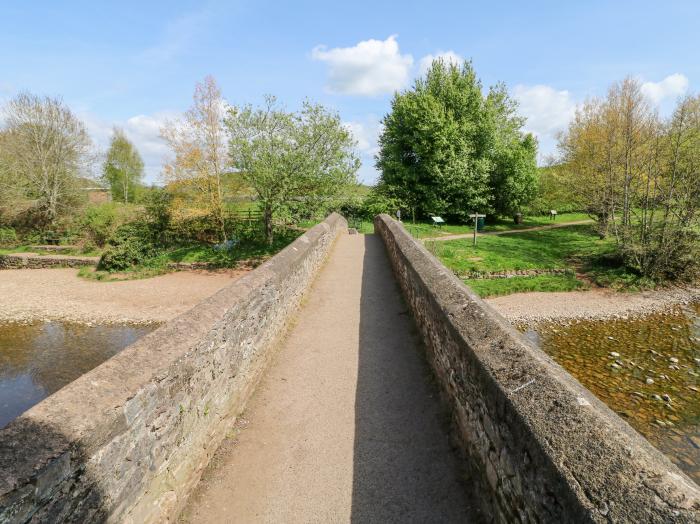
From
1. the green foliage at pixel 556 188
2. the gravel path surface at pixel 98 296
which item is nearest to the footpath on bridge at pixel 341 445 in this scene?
the gravel path surface at pixel 98 296

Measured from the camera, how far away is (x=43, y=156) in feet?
78.7

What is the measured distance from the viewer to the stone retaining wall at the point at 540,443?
1.76 m

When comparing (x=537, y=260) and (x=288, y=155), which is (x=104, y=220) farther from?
(x=537, y=260)

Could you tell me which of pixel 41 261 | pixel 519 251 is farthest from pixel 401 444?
pixel 41 261

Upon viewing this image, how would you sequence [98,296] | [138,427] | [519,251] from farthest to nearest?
[519,251]
[98,296]
[138,427]

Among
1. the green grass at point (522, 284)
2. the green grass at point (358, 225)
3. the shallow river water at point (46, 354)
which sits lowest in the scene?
the shallow river water at point (46, 354)

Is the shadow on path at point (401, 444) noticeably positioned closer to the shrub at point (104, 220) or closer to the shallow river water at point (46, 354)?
the shallow river water at point (46, 354)

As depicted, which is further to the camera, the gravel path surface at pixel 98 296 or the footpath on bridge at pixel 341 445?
the gravel path surface at pixel 98 296

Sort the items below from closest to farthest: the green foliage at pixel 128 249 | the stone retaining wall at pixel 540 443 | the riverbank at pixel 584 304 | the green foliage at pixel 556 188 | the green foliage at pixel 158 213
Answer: the stone retaining wall at pixel 540 443
the riverbank at pixel 584 304
the green foliage at pixel 128 249
the green foliage at pixel 556 188
the green foliage at pixel 158 213

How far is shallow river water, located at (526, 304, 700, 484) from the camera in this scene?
6.61 m

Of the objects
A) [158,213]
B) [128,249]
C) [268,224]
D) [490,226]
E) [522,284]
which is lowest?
[522,284]

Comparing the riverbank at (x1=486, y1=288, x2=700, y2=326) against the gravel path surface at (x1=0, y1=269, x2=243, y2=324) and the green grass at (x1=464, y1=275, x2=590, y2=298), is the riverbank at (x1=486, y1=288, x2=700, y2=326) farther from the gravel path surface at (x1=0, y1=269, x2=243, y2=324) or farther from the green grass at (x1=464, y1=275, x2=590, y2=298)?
the gravel path surface at (x1=0, y1=269, x2=243, y2=324)

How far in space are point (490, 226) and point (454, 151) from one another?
6595 millimetres

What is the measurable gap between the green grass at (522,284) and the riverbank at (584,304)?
0.31m
